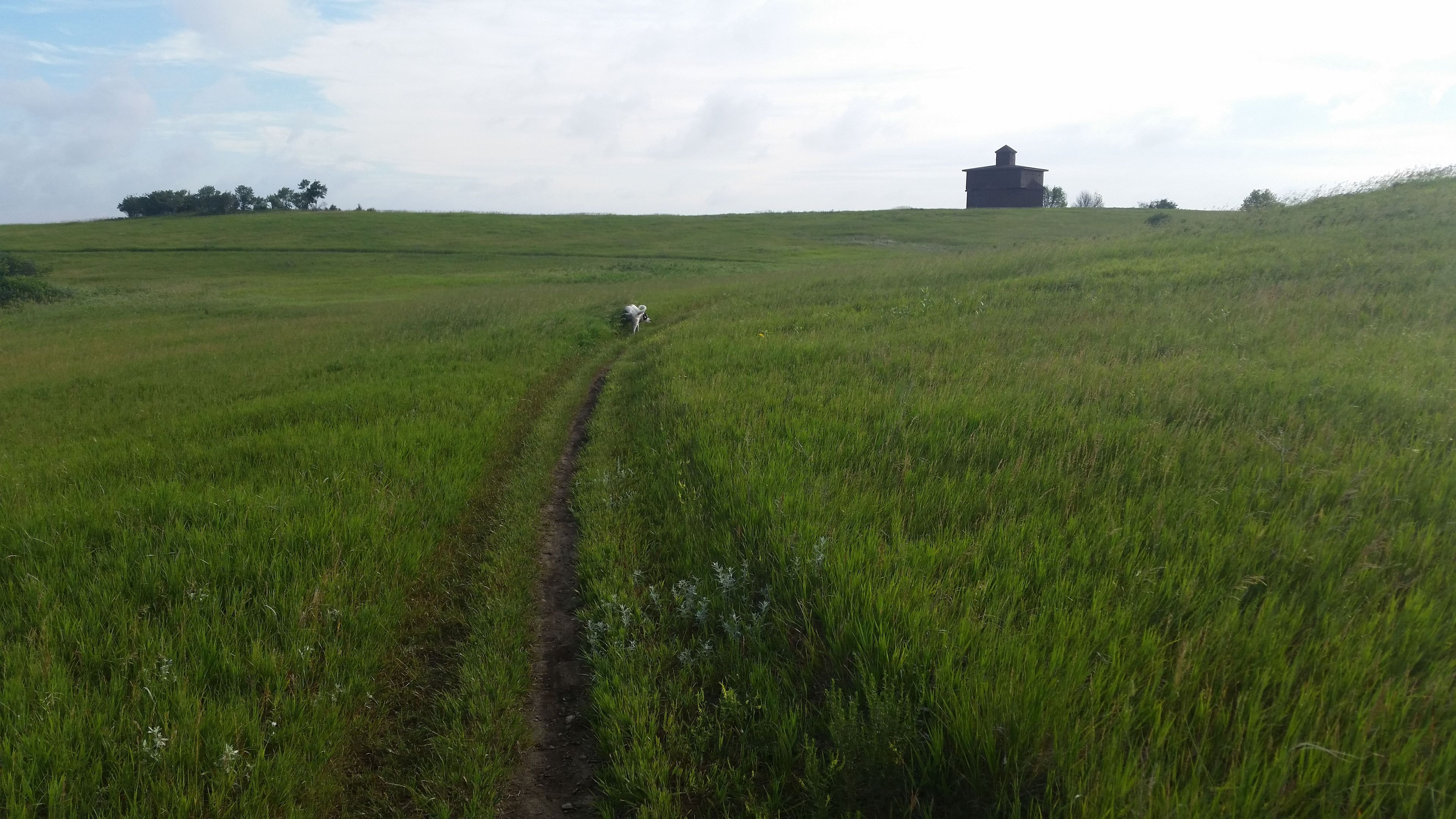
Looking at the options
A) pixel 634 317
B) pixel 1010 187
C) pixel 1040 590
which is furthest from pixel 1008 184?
pixel 1040 590

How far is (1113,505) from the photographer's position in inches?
187

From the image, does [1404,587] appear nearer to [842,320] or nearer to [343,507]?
[343,507]

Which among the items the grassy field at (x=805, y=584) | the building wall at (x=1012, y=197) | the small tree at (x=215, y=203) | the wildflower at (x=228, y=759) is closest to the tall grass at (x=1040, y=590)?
the grassy field at (x=805, y=584)

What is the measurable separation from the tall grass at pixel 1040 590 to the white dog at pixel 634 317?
9.62 metres

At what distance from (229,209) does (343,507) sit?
11873cm

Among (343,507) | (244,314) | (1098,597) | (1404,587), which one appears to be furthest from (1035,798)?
(244,314)

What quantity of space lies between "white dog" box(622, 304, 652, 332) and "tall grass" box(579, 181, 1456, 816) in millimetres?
9619

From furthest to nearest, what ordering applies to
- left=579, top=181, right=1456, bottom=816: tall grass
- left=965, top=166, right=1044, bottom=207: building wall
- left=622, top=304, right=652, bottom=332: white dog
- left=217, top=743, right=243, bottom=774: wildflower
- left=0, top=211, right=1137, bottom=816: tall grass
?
1. left=965, top=166, right=1044, bottom=207: building wall
2. left=622, top=304, right=652, bottom=332: white dog
3. left=0, top=211, right=1137, bottom=816: tall grass
4. left=217, top=743, right=243, bottom=774: wildflower
5. left=579, top=181, right=1456, bottom=816: tall grass

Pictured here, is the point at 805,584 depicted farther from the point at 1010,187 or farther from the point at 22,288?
the point at 1010,187

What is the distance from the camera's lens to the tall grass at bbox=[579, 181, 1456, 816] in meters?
2.67

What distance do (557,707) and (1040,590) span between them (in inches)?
104

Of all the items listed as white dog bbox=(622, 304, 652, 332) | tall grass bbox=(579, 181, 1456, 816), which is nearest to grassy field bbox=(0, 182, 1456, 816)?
tall grass bbox=(579, 181, 1456, 816)

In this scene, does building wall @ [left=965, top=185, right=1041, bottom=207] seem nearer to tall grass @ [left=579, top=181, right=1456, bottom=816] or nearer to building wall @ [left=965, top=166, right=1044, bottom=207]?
building wall @ [left=965, top=166, right=1044, bottom=207]

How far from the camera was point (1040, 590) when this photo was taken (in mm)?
3805
